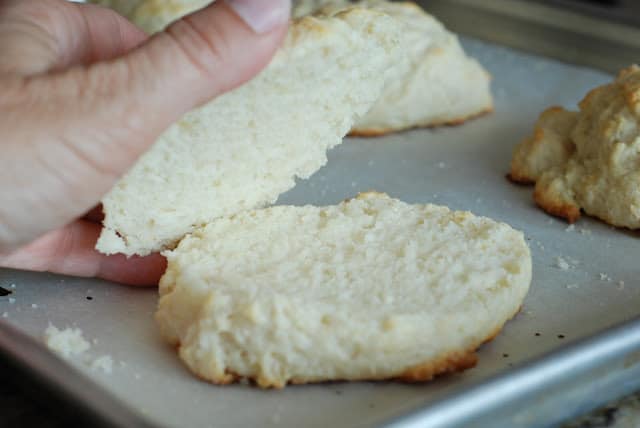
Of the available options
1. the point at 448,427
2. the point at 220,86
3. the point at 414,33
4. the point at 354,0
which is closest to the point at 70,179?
the point at 220,86

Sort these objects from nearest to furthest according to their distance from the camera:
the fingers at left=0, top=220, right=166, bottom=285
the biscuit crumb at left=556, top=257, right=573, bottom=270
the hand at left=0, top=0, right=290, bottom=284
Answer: the hand at left=0, top=0, right=290, bottom=284
the fingers at left=0, top=220, right=166, bottom=285
the biscuit crumb at left=556, top=257, right=573, bottom=270

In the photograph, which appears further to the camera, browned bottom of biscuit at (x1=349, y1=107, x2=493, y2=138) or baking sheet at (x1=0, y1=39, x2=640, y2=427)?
browned bottom of biscuit at (x1=349, y1=107, x2=493, y2=138)

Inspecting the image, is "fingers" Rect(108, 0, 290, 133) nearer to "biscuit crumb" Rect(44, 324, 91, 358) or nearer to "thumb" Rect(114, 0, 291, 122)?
"thumb" Rect(114, 0, 291, 122)

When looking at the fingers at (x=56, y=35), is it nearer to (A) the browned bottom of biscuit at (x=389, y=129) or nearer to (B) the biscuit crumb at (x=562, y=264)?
(A) the browned bottom of biscuit at (x=389, y=129)

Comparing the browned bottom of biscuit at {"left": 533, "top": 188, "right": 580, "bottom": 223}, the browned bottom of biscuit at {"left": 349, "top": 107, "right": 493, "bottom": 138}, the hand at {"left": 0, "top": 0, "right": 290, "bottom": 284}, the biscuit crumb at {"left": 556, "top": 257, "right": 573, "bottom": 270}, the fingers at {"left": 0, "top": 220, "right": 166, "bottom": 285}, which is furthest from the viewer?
the browned bottom of biscuit at {"left": 349, "top": 107, "right": 493, "bottom": 138}

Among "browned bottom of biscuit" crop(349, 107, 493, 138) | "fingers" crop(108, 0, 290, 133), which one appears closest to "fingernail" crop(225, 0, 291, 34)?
"fingers" crop(108, 0, 290, 133)

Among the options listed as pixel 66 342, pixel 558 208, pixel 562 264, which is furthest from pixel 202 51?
pixel 558 208

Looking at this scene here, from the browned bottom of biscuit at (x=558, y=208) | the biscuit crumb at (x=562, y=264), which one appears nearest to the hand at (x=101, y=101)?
the biscuit crumb at (x=562, y=264)

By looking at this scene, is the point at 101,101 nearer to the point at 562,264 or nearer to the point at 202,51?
the point at 202,51
